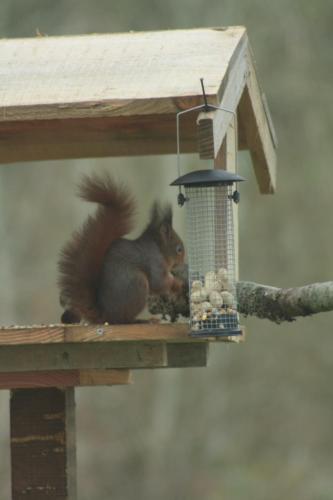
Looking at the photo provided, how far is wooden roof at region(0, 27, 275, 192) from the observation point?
11.4 ft

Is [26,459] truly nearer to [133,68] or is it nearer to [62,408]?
[62,408]

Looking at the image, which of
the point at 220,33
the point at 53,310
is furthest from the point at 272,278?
the point at 220,33

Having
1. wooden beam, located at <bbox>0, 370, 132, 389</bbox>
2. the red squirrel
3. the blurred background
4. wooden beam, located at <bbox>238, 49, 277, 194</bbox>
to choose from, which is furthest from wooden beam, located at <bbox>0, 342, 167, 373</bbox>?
the blurred background

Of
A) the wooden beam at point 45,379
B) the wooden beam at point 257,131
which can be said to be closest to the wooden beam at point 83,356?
the wooden beam at point 45,379

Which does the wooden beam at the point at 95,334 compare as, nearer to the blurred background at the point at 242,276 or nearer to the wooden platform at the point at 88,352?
the wooden platform at the point at 88,352

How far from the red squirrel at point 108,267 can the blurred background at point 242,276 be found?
621 cm

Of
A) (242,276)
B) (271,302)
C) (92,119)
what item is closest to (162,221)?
(92,119)

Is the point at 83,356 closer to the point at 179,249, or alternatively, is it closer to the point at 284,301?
the point at 284,301

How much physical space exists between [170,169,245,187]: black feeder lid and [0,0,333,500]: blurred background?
21.7 feet

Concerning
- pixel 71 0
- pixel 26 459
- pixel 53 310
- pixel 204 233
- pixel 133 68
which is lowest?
pixel 26 459

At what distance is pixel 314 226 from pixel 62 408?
697 centimetres

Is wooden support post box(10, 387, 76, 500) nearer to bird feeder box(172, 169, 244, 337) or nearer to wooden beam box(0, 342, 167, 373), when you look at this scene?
wooden beam box(0, 342, 167, 373)

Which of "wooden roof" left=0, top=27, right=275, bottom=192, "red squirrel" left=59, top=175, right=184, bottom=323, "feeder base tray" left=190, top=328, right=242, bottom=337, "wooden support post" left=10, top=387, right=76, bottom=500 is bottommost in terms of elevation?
"wooden support post" left=10, top=387, right=76, bottom=500

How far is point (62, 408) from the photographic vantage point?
3.97 meters
